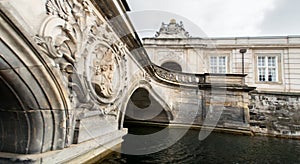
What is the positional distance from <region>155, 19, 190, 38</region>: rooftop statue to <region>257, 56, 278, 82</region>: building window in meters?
5.93

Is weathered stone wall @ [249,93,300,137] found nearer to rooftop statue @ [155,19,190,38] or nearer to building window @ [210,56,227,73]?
building window @ [210,56,227,73]

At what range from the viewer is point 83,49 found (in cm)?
281

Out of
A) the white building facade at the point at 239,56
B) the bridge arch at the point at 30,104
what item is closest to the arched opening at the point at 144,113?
the white building facade at the point at 239,56

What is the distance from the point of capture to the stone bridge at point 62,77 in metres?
1.90

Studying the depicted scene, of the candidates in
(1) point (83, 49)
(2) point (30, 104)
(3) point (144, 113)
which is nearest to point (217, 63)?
(3) point (144, 113)

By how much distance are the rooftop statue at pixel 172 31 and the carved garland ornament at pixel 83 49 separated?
11.6m

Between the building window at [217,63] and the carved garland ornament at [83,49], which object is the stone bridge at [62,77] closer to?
the carved garland ornament at [83,49]

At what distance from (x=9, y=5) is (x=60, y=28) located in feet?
2.21

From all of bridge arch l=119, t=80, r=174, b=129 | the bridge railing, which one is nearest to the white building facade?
the bridge railing

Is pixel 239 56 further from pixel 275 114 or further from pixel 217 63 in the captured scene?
pixel 275 114

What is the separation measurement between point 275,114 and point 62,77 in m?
9.53

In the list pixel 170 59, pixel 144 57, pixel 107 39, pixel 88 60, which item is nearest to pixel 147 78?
pixel 144 57

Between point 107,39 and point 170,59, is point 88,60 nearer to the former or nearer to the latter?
point 107,39

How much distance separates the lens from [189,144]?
5.84 m
